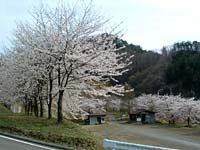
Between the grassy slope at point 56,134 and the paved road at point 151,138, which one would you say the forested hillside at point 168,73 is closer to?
the paved road at point 151,138

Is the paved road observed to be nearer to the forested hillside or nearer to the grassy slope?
the grassy slope

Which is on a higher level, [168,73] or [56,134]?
[168,73]

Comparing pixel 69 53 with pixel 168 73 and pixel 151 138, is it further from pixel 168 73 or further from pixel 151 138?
pixel 168 73

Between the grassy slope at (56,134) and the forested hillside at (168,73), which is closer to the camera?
the grassy slope at (56,134)

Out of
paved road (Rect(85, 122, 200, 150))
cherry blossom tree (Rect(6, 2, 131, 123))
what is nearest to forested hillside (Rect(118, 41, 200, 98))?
paved road (Rect(85, 122, 200, 150))

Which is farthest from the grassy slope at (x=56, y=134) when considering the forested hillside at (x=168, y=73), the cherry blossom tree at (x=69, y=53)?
the forested hillside at (x=168, y=73)

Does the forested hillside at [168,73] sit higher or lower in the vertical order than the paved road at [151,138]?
higher

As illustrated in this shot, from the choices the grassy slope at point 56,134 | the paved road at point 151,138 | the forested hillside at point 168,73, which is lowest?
the paved road at point 151,138

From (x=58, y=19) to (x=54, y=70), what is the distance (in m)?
2.73

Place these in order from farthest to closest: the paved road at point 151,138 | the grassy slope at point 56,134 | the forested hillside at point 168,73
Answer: the forested hillside at point 168,73
the paved road at point 151,138
the grassy slope at point 56,134

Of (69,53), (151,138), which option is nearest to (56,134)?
(69,53)

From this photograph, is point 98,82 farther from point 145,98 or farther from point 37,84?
point 145,98

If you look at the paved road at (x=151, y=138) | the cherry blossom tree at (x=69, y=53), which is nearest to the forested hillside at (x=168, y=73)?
the paved road at (x=151, y=138)

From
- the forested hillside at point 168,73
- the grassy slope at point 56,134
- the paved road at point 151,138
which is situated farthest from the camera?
the forested hillside at point 168,73
